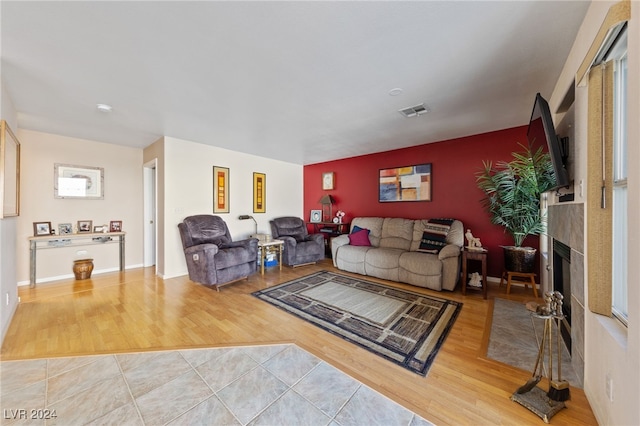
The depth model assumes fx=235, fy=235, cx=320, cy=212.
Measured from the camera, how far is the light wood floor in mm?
1439

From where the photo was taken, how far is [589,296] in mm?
1409

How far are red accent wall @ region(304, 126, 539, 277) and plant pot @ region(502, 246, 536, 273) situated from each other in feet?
1.61

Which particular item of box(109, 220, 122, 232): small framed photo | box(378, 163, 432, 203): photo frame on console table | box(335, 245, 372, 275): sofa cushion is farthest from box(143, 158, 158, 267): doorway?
box(378, 163, 432, 203): photo frame on console table

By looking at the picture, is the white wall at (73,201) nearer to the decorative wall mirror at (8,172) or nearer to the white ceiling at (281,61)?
the white ceiling at (281,61)

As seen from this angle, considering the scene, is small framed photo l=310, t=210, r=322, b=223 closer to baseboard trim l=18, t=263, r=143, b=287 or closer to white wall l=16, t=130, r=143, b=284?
white wall l=16, t=130, r=143, b=284

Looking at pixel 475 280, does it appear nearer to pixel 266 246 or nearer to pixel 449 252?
pixel 449 252

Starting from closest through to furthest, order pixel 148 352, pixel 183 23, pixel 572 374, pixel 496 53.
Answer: pixel 183 23 < pixel 572 374 < pixel 496 53 < pixel 148 352

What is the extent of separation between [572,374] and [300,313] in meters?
2.22

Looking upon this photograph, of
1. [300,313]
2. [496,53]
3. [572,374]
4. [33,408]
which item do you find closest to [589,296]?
[572,374]

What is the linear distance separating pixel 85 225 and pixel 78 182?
741mm

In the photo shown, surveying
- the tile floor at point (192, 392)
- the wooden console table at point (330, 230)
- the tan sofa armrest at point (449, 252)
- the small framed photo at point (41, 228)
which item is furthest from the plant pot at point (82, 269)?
the tan sofa armrest at point (449, 252)

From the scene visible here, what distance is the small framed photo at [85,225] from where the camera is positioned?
13.2 feet

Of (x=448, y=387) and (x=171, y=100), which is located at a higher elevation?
(x=171, y=100)

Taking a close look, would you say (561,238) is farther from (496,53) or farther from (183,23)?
(183,23)
